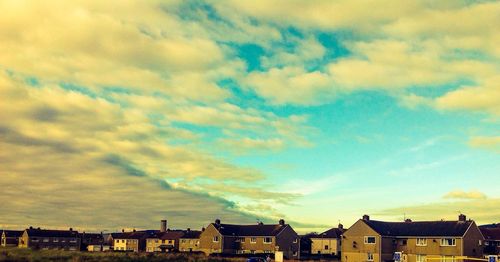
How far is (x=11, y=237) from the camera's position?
6319 inches

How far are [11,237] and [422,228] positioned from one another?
406 feet

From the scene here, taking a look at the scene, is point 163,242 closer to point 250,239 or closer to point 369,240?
point 250,239

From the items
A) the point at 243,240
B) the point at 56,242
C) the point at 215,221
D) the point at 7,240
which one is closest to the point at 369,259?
the point at 243,240

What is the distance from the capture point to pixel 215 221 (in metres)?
114

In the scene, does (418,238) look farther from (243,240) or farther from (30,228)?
(30,228)

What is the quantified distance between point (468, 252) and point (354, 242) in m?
18.4

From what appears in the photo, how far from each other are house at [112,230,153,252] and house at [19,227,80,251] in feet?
37.0

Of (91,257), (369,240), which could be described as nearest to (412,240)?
(369,240)

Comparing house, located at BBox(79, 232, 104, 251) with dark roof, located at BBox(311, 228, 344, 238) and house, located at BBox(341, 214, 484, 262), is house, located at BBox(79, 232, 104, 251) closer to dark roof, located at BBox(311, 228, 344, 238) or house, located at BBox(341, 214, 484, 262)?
dark roof, located at BBox(311, 228, 344, 238)

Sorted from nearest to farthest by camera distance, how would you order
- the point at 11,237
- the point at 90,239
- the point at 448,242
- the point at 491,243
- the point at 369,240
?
the point at 448,242 < the point at 491,243 < the point at 369,240 < the point at 11,237 < the point at 90,239

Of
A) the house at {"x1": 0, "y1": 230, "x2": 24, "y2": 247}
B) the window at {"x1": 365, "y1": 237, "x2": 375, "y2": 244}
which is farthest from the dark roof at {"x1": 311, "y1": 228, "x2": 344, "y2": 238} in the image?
the house at {"x1": 0, "y1": 230, "x2": 24, "y2": 247}

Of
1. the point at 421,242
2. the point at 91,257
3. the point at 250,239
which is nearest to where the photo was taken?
the point at 91,257

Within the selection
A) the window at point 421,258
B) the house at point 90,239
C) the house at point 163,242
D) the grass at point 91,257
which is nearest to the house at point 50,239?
the house at point 90,239

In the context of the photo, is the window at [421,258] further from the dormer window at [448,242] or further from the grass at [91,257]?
the grass at [91,257]
